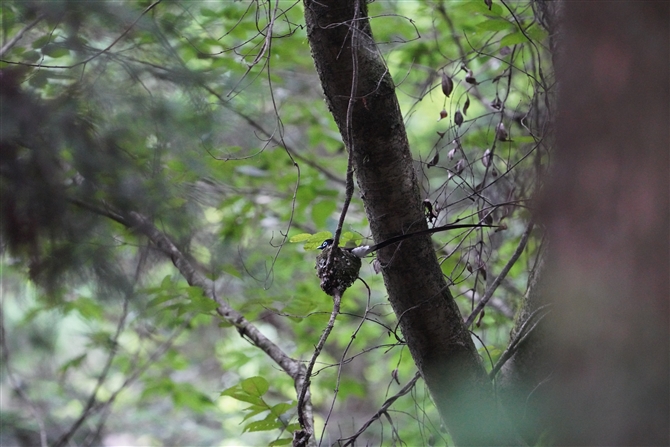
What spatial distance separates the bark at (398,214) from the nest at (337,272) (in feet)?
0.33

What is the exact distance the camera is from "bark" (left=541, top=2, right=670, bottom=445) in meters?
0.75

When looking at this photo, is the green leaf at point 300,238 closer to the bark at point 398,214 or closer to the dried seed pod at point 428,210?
the bark at point 398,214

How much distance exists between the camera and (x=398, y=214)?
1357 mm

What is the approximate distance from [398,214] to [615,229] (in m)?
Answer: 0.64

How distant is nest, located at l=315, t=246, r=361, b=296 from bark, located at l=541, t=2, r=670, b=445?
1.99 feet

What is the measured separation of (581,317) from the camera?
777 mm

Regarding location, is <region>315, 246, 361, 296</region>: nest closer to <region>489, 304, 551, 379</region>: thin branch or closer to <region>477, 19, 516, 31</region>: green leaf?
<region>489, 304, 551, 379</region>: thin branch

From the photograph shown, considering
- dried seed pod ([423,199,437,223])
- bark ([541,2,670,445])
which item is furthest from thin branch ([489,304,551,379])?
bark ([541,2,670,445])

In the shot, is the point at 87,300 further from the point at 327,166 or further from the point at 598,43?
the point at 598,43

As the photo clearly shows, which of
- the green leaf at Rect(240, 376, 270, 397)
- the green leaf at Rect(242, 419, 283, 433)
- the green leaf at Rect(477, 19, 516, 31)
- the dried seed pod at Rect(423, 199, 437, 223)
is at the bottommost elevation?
the green leaf at Rect(242, 419, 283, 433)

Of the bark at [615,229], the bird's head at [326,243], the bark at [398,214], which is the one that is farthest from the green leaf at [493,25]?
the bark at [615,229]

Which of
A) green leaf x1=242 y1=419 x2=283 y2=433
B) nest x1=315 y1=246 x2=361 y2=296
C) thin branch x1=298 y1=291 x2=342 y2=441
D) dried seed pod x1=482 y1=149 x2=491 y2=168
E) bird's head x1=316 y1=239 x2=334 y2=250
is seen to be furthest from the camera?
dried seed pod x1=482 y1=149 x2=491 y2=168

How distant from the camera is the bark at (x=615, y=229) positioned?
2.46ft

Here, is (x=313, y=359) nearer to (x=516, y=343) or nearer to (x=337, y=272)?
(x=337, y=272)
